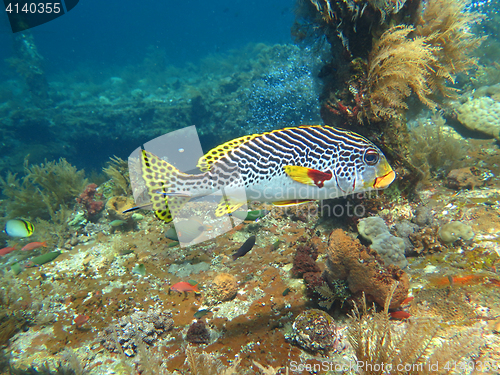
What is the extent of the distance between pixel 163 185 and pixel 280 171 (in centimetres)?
137

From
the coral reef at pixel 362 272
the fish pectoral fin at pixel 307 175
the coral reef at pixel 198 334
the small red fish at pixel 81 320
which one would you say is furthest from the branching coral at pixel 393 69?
the small red fish at pixel 81 320

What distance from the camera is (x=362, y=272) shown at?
3117mm

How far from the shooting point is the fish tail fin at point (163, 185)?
8.75 ft

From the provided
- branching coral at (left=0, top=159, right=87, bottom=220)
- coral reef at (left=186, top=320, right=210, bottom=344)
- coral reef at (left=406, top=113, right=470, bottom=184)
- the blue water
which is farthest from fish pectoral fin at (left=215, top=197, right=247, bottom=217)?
the blue water

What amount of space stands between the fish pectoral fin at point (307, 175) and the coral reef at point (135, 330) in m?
3.14

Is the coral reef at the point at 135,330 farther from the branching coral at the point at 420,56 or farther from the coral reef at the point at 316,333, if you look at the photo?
the branching coral at the point at 420,56

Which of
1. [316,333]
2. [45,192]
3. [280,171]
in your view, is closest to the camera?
[280,171]

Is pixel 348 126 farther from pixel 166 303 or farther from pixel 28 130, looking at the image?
pixel 28 130

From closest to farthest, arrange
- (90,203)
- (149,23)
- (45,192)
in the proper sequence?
(90,203) → (45,192) → (149,23)

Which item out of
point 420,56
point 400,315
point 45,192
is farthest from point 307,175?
point 45,192

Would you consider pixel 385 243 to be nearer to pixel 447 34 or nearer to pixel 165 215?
pixel 165 215

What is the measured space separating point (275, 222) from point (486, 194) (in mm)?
4659

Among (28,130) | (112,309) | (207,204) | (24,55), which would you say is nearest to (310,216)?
(207,204)

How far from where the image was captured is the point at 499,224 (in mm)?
4082
